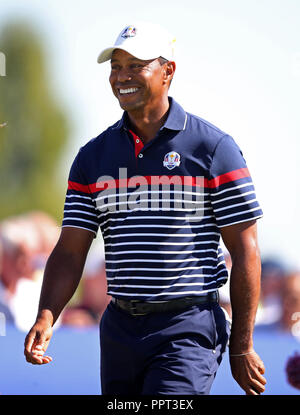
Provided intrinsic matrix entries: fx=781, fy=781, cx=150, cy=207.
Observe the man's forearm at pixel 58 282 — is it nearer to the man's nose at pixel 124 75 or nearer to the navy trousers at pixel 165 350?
the navy trousers at pixel 165 350

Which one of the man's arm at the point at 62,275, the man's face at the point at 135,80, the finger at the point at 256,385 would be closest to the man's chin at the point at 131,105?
the man's face at the point at 135,80

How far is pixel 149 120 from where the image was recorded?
11.2 feet

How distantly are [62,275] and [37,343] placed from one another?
0.35 meters

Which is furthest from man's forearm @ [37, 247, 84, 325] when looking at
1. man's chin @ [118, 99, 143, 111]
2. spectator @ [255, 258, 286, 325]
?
spectator @ [255, 258, 286, 325]

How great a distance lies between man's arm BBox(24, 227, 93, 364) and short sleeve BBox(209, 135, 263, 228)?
2.13ft

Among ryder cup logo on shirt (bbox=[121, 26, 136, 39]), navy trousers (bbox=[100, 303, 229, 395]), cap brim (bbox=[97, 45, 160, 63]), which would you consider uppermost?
ryder cup logo on shirt (bbox=[121, 26, 136, 39])

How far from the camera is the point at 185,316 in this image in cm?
320

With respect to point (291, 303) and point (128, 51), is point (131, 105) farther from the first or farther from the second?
point (291, 303)

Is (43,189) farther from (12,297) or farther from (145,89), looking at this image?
(145,89)

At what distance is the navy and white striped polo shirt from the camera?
10.5ft

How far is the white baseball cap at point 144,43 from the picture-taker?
3.31m

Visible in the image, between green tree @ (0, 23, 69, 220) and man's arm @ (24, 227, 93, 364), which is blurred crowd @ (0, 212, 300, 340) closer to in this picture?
man's arm @ (24, 227, 93, 364)
